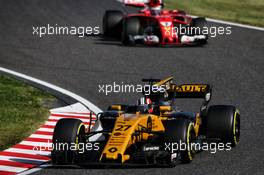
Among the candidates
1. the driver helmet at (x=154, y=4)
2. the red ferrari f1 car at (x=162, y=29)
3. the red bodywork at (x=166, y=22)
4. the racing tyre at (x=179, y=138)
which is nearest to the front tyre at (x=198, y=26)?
the red ferrari f1 car at (x=162, y=29)

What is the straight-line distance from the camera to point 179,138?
11625 mm

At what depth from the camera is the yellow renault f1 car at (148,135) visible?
38.1 ft

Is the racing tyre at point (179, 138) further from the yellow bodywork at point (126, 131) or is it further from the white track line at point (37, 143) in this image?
the white track line at point (37, 143)

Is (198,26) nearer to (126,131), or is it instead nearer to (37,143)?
(37,143)

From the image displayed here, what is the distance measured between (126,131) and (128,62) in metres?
9.49

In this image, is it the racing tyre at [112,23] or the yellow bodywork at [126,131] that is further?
A: the racing tyre at [112,23]

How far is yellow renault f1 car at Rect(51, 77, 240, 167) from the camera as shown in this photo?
11602 mm

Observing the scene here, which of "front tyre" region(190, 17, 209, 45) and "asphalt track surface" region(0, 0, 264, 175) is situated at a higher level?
"front tyre" region(190, 17, 209, 45)

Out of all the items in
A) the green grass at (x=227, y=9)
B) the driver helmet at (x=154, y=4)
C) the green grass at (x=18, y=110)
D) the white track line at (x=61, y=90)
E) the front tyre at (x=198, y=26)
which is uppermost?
the driver helmet at (x=154, y=4)

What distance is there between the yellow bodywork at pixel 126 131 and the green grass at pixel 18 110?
2.14m

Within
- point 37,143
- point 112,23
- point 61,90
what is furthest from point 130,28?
point 37,143

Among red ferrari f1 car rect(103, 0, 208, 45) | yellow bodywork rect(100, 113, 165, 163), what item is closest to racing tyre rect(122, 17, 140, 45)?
red ferrari f1 car rect(103, 0, 208, 45)

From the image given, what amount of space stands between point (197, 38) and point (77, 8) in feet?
21.4

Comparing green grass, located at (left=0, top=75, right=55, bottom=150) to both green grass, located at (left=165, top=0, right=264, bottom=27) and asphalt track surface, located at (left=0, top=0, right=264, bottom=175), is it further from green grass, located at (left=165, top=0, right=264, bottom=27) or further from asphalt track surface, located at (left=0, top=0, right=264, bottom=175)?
green grass, located at (left=165, top=0, right=264, bottom=27)
